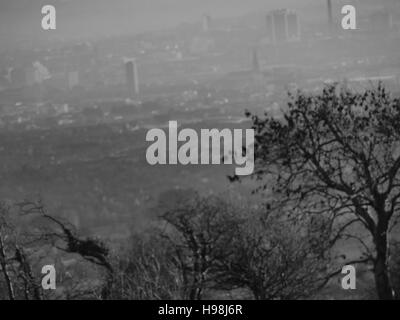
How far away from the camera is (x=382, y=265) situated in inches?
186

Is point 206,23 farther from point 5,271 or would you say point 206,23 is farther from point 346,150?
point 5,271

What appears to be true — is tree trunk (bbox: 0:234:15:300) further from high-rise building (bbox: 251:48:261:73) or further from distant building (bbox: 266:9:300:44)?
distant building (bbox: 266:9:300:44)

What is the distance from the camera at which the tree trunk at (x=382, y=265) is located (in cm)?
470

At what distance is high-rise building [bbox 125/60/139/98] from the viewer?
7.12 metres

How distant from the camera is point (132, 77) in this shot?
285 inches

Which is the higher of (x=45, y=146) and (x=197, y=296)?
(x=45, y=146)

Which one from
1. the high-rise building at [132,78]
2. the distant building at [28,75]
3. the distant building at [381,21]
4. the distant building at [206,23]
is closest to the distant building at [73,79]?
the distant building at [28,75]

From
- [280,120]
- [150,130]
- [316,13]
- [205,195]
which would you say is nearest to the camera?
[280,120]

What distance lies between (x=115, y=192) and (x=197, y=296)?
1.93 m

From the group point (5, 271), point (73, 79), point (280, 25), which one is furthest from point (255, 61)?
point (5, 271)

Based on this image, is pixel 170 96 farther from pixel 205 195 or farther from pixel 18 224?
pixel 18 224

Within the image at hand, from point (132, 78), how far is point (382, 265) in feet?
12.8

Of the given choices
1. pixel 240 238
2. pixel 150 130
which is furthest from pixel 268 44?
pixel 240 238

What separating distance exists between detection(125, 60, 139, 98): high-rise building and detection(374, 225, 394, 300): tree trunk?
3574 mm
